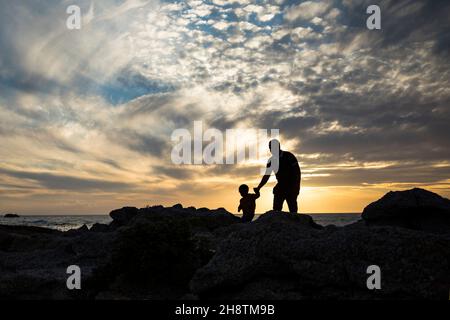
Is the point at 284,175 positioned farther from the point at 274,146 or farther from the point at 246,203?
the point at 246,203

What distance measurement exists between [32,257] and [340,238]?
1094 centimetres

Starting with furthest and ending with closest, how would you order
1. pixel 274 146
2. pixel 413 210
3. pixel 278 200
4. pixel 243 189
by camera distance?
pixel 243 189 < pixel 413 210 < pixel 278 200 < pixel 274 146

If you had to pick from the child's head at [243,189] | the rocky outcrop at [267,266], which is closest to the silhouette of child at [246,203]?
the child's head at [243,189]

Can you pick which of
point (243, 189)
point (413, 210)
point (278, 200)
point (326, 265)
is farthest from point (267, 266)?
point (243, 189)

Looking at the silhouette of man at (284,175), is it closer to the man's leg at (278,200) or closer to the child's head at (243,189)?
the man's leg at (278,200)

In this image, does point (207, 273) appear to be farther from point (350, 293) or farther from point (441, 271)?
point (441, 271)

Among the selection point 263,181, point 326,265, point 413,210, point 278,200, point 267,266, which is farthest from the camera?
point 413,210

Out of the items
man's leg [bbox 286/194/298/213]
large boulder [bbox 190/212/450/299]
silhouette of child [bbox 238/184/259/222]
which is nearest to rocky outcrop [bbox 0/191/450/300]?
large boulder [bbox 190/212/450/299]

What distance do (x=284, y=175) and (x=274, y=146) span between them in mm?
1083

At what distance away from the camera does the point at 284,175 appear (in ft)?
45.1

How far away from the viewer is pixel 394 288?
6340 mm
